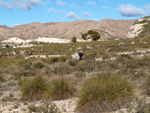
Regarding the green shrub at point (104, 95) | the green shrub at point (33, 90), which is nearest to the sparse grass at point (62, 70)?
the green shrub at point (33, 90)

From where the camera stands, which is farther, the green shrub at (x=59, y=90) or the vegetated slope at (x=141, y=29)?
the vegetated slope at (x=141, y=29)

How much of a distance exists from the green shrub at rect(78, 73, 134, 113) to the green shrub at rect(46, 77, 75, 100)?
1.56 meters

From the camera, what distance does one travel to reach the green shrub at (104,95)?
5.29 metres

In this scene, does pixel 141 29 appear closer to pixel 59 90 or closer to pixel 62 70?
pixel 62 70

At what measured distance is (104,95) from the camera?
5375mm

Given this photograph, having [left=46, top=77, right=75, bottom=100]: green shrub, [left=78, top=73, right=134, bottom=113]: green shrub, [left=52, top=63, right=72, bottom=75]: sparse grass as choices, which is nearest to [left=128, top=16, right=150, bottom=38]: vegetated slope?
[left=52, top=63, right=72, bottom=75]: sparse grass

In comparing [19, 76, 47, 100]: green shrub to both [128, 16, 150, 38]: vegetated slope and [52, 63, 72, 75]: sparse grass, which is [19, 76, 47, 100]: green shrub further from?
[128, 16, 150, 38]: vegetated slope

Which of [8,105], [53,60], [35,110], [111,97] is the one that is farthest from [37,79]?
[53,60]

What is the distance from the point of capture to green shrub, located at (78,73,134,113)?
17.4ft

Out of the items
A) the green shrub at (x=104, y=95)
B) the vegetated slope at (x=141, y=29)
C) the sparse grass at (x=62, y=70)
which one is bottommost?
the sparse grass at (x=62, y=70)

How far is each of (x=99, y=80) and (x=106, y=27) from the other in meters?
192

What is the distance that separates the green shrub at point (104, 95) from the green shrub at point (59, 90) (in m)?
1.56

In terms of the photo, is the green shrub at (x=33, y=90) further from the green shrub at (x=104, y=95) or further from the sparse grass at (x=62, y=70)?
the sparse grass at (x=62, y=70)

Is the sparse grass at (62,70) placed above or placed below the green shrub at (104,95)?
below
